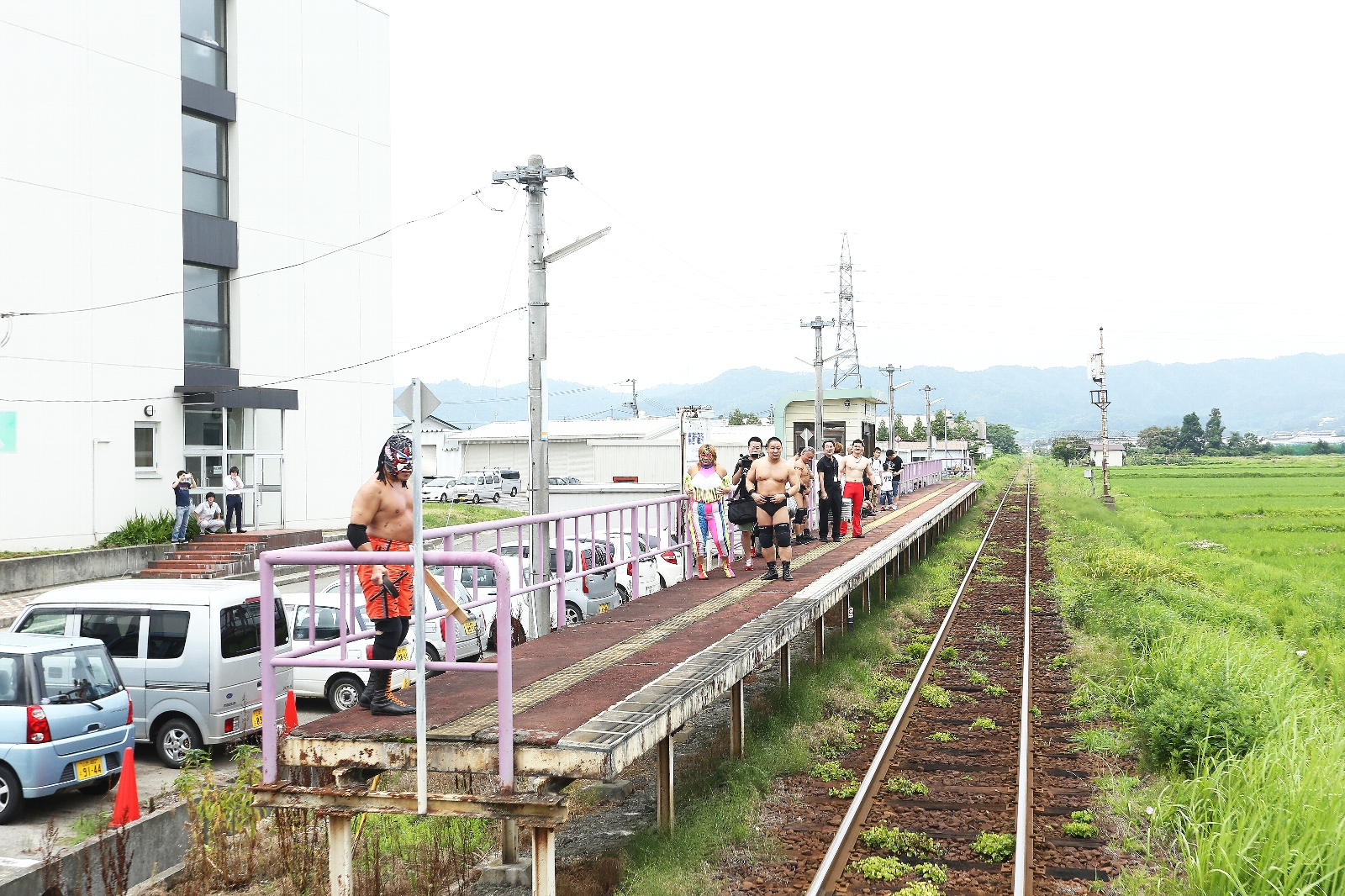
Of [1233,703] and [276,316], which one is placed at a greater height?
[276,316]

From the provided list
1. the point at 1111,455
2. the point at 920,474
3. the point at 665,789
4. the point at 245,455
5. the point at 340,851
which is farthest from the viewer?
the point at 1111,455

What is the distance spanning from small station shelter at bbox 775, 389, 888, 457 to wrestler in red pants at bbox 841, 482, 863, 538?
57.0 feet

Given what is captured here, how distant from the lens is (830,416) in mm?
37500

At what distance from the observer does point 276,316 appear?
2861 cm

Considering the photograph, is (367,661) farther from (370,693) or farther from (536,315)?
(536,315)

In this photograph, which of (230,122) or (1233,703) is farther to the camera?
(230,122)

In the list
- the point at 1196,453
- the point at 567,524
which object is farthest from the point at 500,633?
the point at 1196,453

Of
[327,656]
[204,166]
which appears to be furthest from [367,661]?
[204,166]

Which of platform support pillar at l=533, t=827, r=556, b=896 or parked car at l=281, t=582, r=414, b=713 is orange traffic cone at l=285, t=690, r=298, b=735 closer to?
platform support pillar at l=533, t=827, r=556, b=896

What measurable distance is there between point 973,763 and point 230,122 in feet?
84.6

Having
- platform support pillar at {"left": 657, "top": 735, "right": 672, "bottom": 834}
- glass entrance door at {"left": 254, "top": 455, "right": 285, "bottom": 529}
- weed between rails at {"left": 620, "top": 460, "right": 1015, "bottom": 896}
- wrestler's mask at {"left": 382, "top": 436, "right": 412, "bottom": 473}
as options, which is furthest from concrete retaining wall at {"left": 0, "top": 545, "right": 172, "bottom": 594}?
platform support pillar at {"left": 657, "top": 735, "right": 672, "bottom": 834}

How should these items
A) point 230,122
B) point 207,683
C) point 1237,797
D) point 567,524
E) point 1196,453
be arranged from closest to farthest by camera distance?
point 1237,797 < point 207,683 < point 567,524 < point 230,122 < point 1196,453

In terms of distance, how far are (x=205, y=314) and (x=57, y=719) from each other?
19738 mm

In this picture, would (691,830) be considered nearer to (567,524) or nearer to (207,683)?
(207,683)
